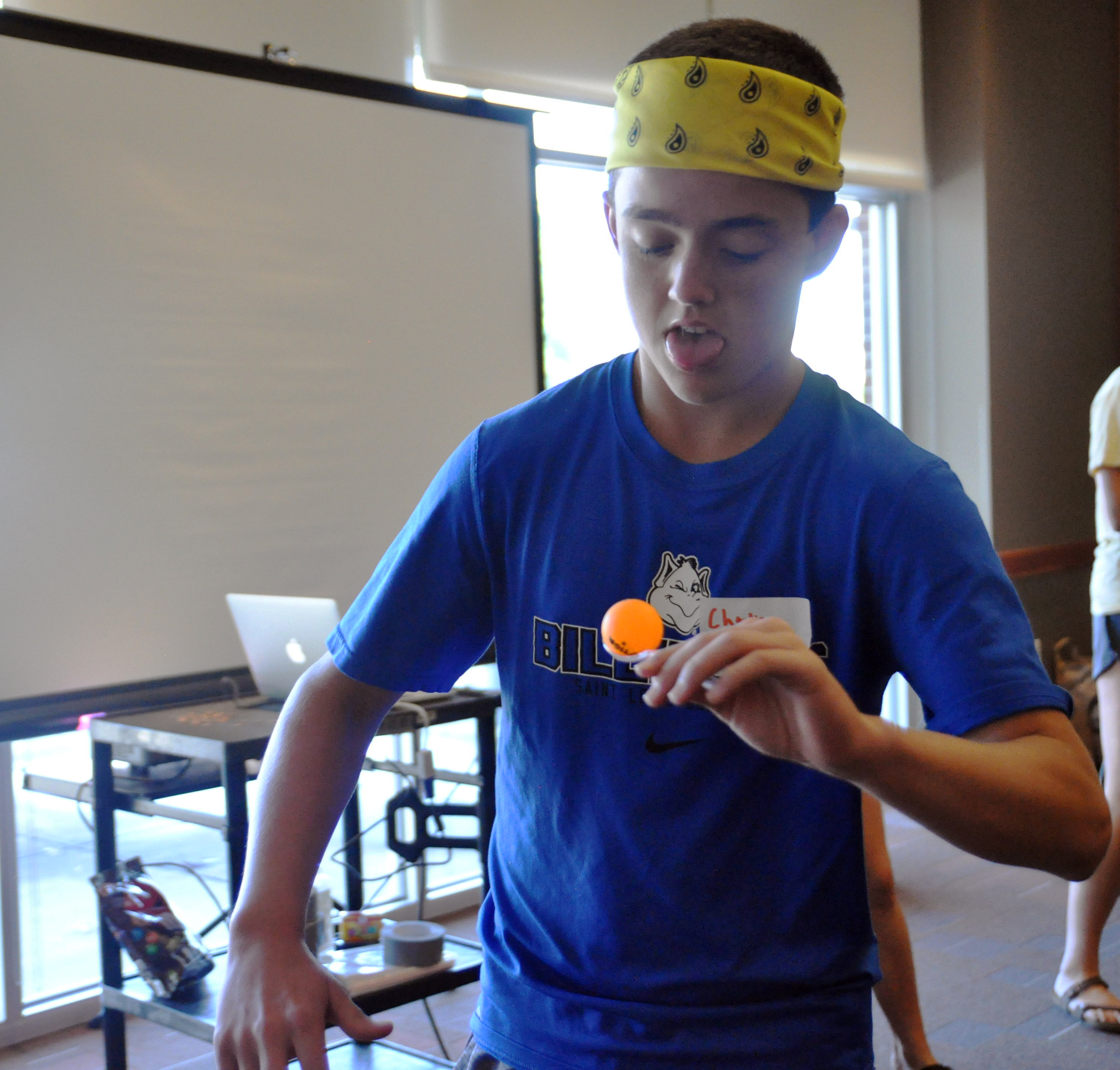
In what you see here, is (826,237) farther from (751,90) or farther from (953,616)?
(953,616)

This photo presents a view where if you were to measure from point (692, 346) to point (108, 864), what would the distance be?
2189mm

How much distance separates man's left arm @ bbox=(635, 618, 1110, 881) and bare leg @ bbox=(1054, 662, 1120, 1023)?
214 cm

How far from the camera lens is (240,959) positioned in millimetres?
869

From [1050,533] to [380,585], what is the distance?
506 centimetres

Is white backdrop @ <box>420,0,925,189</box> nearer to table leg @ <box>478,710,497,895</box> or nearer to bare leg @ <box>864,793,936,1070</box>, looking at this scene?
table leg @ <box>478,710,497,895</box>

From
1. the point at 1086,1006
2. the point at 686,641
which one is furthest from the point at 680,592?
the point at 1086,1006

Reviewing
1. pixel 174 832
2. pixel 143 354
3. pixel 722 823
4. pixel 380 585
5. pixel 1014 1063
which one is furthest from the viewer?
pixel 174 832

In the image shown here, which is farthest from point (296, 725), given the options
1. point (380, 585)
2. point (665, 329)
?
point (665, 329)

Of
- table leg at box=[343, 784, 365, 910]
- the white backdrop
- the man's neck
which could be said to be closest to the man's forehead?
the man's neck

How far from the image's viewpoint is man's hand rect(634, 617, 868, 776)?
0.65 metres

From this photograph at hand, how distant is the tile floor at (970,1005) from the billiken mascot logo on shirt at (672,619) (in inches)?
85.3

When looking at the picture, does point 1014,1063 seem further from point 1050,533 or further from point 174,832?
point 1050,533

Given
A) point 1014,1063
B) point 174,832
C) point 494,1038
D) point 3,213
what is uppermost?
point 3,213

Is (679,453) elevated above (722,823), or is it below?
above
